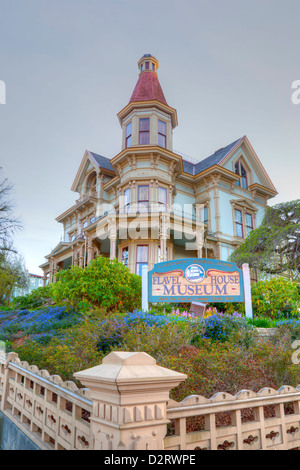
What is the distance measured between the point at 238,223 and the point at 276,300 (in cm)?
1461

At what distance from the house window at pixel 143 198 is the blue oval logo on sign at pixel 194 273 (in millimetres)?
11360

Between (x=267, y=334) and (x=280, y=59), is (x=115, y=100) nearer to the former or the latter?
(x=280, y=59)

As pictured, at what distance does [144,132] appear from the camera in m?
Answer: 23.6

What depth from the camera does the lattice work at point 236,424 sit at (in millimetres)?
2842

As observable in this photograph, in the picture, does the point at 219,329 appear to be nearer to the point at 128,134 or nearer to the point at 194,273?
the point at 194,273

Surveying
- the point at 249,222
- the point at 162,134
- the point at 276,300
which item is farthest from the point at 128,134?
the point at 276,300

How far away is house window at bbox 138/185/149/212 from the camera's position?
2159 cm

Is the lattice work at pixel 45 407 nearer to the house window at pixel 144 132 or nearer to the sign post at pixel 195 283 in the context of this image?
the sign post at pixel 195 283

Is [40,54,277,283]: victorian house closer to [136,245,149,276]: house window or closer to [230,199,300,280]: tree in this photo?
[136,245,149,276]: house window

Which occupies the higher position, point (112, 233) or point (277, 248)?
point (112, 233)

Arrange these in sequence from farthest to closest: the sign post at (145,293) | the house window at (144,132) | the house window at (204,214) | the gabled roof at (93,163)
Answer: the gabled roof at (93,163)
the house window at (204,214)
the house window at (144,132)
the sign post at (145,293)

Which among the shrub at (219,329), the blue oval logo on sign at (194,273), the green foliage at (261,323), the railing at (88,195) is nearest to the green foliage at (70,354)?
the shrub at (219,329)
